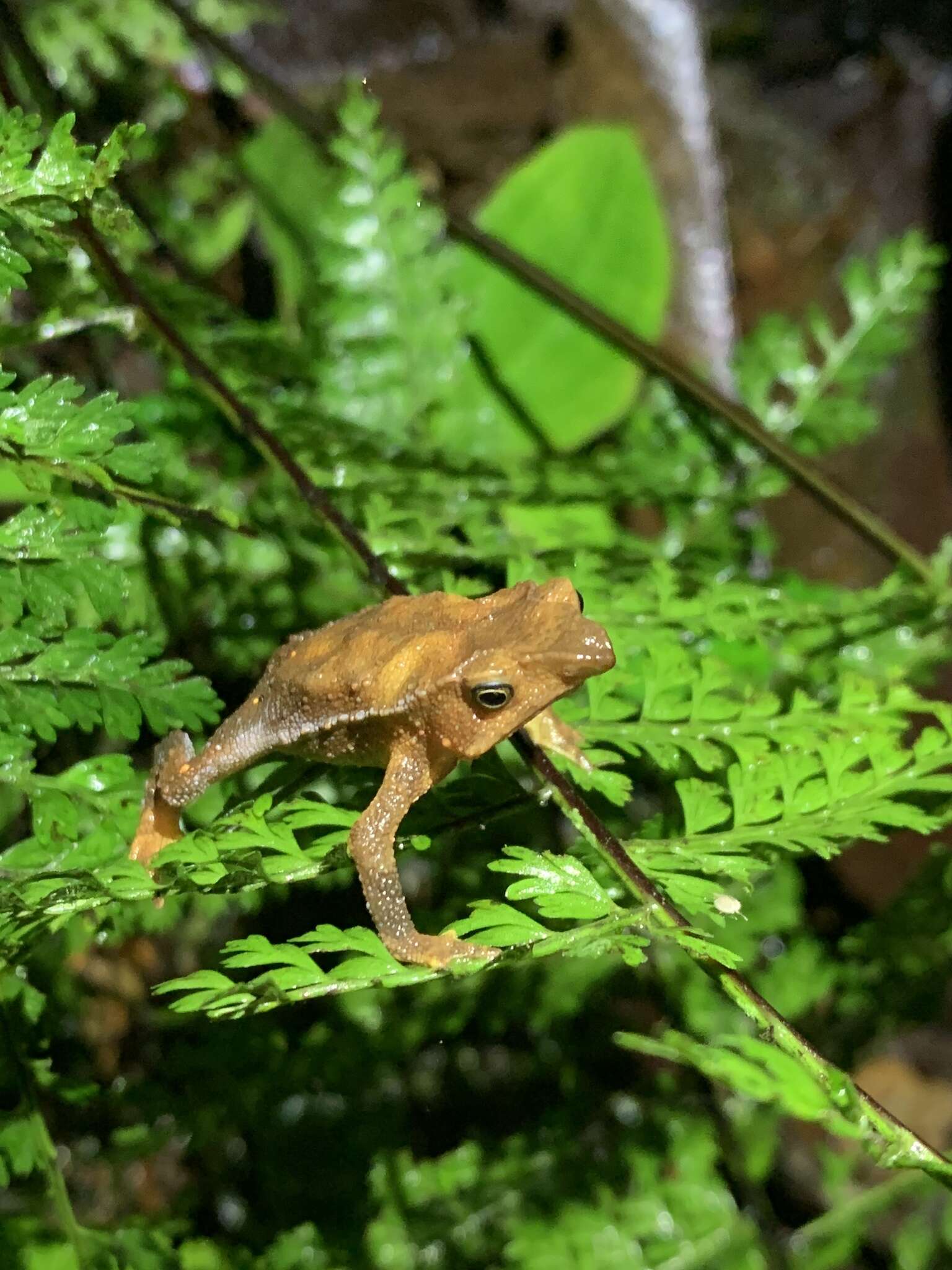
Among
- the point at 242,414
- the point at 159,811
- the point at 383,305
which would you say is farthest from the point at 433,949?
the point at 383,305

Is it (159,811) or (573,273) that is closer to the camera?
(159,811)

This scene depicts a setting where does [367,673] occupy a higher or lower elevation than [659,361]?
lower

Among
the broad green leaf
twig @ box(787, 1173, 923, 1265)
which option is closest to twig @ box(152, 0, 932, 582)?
the broad green leaf

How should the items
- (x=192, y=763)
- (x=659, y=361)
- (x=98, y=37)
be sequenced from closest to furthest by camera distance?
(x=192, y=763) < (x=659, y=361) < (x=98, y=37)

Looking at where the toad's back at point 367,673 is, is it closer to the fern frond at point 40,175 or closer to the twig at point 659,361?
the fern frond at point 40,175

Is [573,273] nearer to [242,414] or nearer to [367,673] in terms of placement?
[242,414]

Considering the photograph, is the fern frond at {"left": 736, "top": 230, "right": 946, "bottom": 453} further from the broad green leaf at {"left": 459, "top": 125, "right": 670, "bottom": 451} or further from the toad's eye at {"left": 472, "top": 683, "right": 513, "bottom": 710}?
the toad's eye at {"left": 472, "top": 683, "right": 513, "bottom": 710}

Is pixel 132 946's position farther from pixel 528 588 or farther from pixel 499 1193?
pixel 528 588

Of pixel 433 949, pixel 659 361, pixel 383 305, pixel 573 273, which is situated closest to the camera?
pixel 433 949
